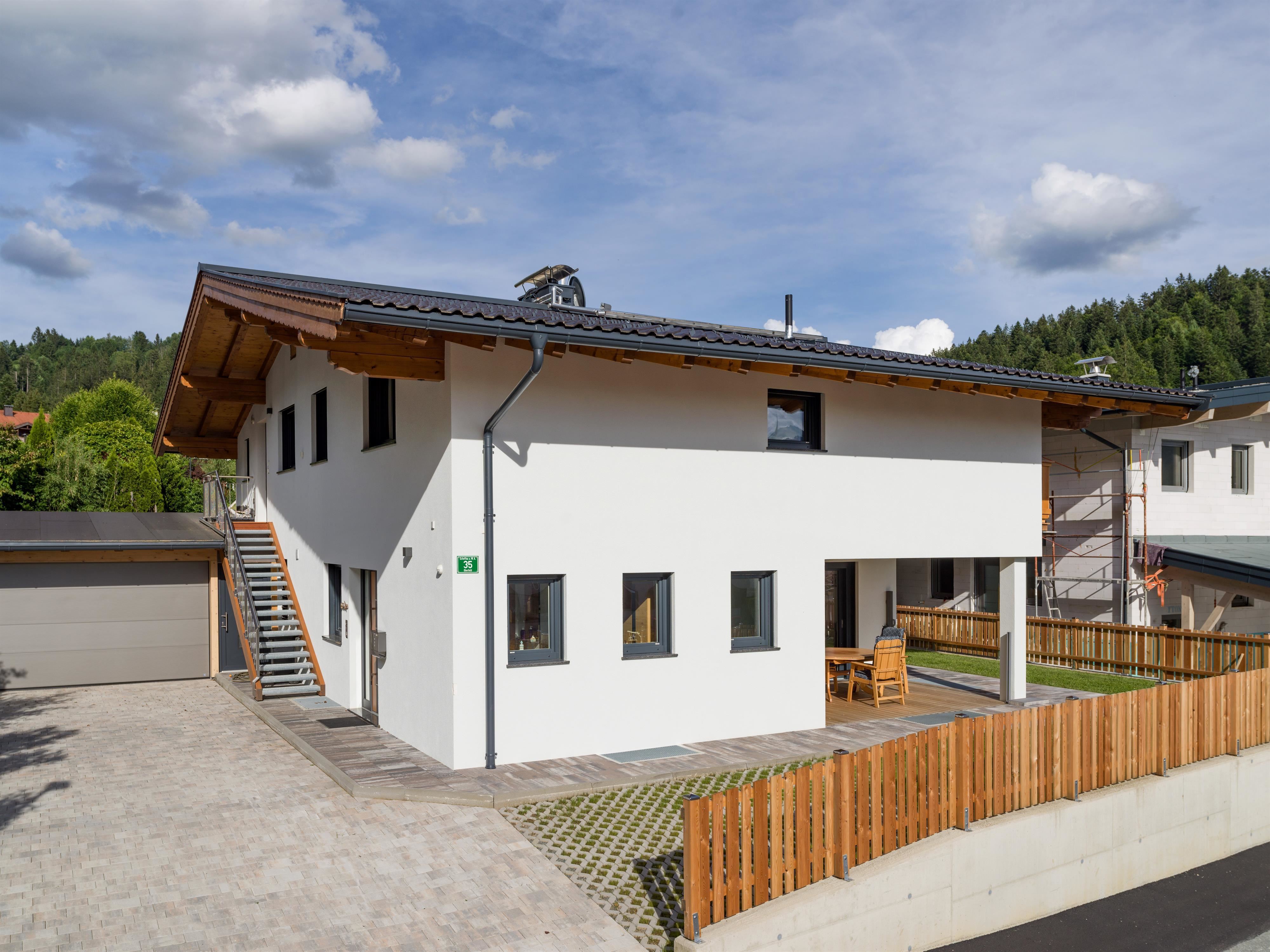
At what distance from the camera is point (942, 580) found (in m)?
24.3

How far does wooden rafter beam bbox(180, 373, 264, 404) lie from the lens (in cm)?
1814

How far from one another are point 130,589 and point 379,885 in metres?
12.1

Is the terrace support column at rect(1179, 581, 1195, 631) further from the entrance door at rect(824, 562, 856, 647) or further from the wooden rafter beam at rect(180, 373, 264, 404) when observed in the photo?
the wooden rafter beam at rect(180, 373, 264, 404)

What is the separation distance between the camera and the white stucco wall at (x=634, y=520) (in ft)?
31.9

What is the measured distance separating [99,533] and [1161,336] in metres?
76.8

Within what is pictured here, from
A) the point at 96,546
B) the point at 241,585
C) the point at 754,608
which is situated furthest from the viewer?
the point at 241,585

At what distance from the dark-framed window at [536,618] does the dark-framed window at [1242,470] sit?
1885 cm

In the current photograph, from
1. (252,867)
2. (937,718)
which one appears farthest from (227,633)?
(937,718)

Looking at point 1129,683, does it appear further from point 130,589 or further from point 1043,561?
point 130,589

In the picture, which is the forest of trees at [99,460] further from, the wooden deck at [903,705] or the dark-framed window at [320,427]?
the wooden deck at [903,705]

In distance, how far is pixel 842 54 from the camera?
1516 centimetres

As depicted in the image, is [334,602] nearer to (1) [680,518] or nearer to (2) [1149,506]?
(1) [680,518]

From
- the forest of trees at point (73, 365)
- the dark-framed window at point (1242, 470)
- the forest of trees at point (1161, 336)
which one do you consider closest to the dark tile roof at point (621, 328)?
the dark-framed window at point (1242, 470)

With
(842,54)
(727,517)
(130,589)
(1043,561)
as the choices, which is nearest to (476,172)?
(842,54)
